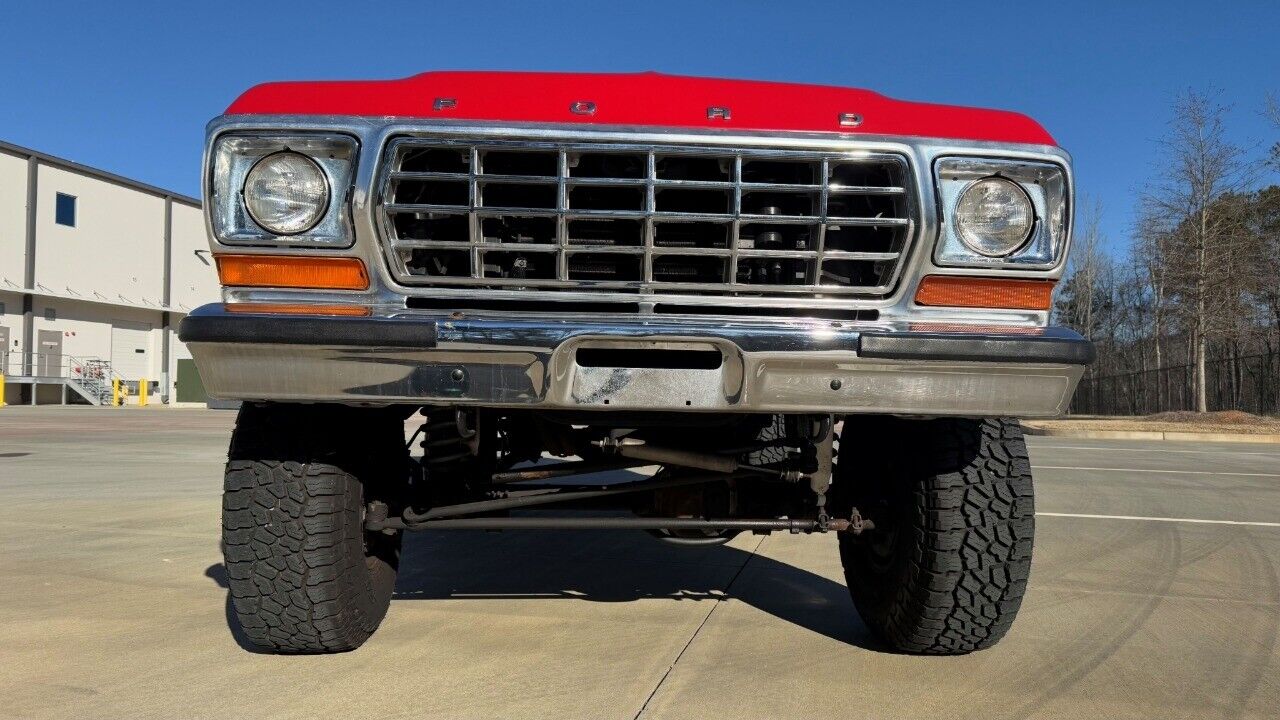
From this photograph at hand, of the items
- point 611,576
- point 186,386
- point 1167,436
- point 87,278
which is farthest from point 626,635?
point 87,278

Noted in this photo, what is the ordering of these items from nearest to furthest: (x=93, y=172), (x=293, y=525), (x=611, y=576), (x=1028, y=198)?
(x=1028, y=198)
(x=293, y=525)
(x=611, y=576)
(x=93, y=172)

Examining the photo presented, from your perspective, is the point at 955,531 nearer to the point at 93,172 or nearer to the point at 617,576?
the point at 617,576

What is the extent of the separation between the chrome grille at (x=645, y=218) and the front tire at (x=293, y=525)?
1.98 feet

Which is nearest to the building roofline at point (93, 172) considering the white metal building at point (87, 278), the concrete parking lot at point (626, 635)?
the white metal building at point (87, 278)

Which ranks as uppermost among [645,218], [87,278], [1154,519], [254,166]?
[87,278]

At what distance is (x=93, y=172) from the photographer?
3506 centimetres

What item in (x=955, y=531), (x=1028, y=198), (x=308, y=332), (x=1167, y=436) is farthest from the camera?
(x=1167, y=436)

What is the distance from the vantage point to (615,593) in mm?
3734

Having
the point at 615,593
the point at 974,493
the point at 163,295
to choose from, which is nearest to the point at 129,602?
the point at 615,593

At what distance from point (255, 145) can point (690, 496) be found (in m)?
1.78

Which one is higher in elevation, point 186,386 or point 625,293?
point 625,293

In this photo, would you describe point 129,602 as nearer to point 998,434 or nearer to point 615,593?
point 615,593

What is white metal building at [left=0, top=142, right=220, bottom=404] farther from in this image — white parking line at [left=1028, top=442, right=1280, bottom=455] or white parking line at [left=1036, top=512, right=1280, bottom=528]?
white parking line at [left=1036, top=512, right=1280, bottom=528]

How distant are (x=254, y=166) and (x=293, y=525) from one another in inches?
38.0
